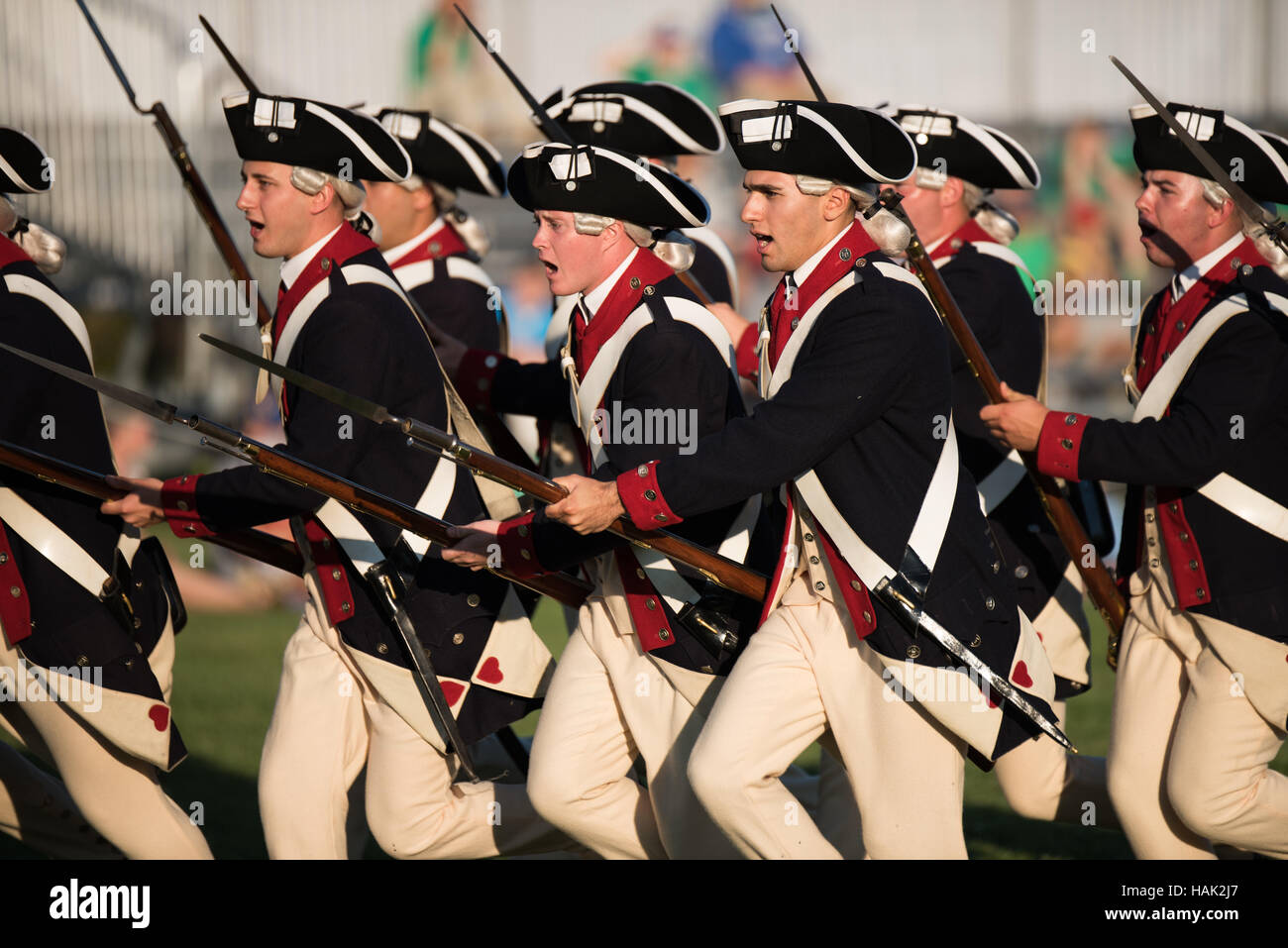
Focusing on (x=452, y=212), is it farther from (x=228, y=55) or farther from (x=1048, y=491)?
(x=1048, y=491)

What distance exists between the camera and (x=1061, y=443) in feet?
14.3

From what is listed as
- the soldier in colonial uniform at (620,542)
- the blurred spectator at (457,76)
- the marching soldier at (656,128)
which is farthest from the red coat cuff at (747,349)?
the blurred spectator at (457,76)

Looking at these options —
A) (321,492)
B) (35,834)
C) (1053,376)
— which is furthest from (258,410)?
(321,492)

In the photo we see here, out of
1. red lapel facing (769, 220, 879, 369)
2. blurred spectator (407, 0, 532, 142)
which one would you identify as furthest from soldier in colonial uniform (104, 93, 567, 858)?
blurred spectator (407, 0, 532, 142)

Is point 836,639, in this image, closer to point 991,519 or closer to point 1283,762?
point 991,519

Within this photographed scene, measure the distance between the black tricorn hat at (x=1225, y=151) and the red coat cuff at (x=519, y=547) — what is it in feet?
6.15

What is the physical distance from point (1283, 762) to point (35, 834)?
443 cm

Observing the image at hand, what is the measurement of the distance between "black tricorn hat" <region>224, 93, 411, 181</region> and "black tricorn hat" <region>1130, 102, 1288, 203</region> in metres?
2.05

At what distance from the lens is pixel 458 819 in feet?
15.5

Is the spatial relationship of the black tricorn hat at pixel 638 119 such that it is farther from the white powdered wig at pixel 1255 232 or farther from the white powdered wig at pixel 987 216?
the white powdered wig at pixel 1255 232

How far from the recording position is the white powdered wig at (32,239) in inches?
193

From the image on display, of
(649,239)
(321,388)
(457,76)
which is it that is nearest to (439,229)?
(649,239)

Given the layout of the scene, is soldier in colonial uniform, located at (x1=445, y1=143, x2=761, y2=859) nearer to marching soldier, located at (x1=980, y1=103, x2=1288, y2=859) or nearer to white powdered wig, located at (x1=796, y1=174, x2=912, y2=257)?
white powdered wig, located at (x1=796, y1=174, x2=912, y2=257)

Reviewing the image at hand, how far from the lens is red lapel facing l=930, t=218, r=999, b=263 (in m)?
5.44
